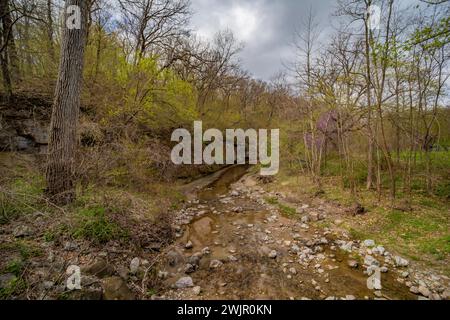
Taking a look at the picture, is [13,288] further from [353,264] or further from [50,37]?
[50,37]

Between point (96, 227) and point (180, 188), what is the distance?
6116 mm

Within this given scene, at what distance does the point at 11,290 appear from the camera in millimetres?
2318

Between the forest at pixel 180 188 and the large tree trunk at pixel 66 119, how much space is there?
25 millimetres

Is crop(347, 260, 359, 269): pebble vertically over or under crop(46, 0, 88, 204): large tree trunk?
under

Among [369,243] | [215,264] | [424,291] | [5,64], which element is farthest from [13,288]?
[5,64]

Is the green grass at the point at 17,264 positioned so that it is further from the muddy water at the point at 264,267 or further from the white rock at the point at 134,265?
the muddy water at the point at 264,267

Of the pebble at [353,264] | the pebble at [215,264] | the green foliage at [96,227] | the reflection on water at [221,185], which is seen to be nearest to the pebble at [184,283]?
the pebble at [215,264]

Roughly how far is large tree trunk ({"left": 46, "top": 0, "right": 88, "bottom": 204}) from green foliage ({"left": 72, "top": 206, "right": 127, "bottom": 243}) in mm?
585

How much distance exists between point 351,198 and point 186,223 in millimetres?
5749

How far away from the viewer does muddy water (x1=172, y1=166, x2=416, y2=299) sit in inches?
135

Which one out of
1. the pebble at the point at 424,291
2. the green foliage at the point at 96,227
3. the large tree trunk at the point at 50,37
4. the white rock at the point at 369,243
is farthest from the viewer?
the large tree trunk at the point at 50,37

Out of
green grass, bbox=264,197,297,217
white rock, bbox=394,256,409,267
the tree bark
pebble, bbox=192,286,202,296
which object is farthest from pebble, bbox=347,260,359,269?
the tree bark

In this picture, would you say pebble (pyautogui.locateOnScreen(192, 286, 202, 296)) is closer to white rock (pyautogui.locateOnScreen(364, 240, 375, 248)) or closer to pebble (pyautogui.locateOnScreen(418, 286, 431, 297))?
pebble (pyautogui.locateOnScreen(418, 286, 431, 297))

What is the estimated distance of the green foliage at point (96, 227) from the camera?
11.7ft
